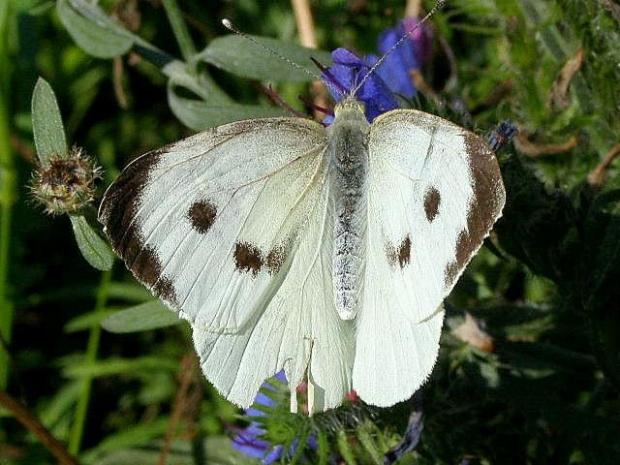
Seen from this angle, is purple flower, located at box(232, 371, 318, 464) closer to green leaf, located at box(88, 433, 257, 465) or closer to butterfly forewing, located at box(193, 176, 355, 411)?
butterfly forewing, located at box(193, 176, 355, 411)

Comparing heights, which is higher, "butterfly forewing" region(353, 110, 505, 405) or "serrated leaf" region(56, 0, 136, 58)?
"serrated leaf" region(56, 0, 136, 58)

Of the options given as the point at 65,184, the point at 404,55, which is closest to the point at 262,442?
the point at 65,184

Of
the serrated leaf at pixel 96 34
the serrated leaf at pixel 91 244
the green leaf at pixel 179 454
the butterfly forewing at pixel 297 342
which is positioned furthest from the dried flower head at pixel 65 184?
the green leaf at pixel 179 454

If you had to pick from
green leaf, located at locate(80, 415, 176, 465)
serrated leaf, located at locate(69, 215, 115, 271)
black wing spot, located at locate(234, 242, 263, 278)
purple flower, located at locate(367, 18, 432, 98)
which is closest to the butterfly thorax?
black wing spot, located at locate(234, 242, 263, 278)

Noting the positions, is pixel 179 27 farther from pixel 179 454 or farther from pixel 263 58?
pixel 179 454

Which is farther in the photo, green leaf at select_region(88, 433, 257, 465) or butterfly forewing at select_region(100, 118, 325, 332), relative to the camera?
green leaf at select_region(88, 433, 257, 465)

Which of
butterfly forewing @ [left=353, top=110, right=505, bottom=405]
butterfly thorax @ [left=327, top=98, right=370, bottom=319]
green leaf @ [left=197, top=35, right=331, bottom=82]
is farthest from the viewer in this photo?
green leaf @ [left=197, top=35, right=331, bottom=82]

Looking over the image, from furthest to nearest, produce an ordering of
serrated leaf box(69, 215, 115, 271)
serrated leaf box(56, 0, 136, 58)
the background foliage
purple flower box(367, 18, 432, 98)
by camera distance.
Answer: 1. purple flower box(367, 18, 432, 98)
2. serrated leaf box(56, 0, 136, 58)
3. the background foliage
4. serrated leaf box(69, 215, 115, 271)
